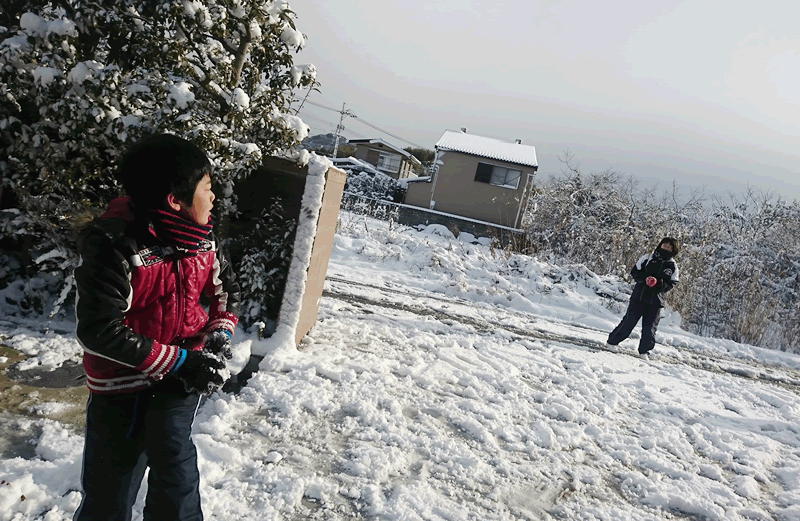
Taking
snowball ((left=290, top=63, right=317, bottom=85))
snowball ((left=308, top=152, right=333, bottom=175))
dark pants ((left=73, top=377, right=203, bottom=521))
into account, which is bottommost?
dark pants ((left=73, top=377, right=203, bottom=521))

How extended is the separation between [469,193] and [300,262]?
70.7ft

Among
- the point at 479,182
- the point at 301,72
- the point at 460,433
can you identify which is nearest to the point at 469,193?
the point at 479,182

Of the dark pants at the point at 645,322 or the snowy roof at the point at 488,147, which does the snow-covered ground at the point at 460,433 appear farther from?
the snowy roof at the point at 488,147

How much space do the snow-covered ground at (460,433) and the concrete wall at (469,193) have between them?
18277mm

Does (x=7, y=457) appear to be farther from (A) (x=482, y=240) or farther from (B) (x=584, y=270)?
(A) (x=482, y=240)

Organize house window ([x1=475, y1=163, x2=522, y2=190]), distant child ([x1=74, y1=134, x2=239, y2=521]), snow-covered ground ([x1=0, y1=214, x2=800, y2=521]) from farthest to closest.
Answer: house window ([x1=475, y1=163, x2=522, y2=190]) → snow-covered ground ([x1=0, y1=214, x2=800, y2=521]) → distant child ([x1=74, y1=134, x2=239, y2=521])

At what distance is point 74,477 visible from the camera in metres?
2.20

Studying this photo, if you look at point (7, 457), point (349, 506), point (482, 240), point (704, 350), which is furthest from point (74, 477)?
point (482, 240)

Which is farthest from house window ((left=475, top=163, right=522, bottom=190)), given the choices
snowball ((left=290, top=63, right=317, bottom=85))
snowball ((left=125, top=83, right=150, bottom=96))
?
snowball ((left=125, top=83, right=150, bottom=96))

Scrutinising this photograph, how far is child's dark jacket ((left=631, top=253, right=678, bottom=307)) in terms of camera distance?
20.6 ft

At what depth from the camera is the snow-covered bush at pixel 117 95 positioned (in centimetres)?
327

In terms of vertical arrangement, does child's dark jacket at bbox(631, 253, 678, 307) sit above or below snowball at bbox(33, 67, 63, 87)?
below

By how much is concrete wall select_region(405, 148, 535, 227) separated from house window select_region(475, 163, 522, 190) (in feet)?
0.64

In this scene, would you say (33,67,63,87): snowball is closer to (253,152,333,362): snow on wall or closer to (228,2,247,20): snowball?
(228,2,247,20): snowball
